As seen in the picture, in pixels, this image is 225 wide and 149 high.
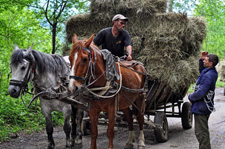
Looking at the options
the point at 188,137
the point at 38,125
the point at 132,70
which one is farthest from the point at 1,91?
the point at 188,137

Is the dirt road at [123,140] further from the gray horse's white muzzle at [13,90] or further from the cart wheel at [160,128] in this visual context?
the gray horse's white muzzle at [13,90]

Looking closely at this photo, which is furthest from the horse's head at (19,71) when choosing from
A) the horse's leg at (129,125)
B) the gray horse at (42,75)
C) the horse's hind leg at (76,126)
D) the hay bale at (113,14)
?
the hay bale at (113,14)

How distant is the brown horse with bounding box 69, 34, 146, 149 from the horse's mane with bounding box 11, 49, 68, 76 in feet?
3.57

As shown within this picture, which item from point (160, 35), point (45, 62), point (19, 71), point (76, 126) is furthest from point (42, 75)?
point (160, 35)

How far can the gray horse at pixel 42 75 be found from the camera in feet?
14.4

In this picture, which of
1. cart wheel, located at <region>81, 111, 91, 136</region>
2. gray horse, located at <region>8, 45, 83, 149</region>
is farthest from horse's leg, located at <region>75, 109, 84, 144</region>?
cart wheel, located at <region>81, 111, 91, 136</region>

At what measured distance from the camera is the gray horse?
14.4ft

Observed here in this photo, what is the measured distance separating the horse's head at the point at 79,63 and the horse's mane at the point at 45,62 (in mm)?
1214

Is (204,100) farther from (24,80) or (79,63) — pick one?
(24,80)

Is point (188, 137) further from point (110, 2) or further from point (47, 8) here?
point (47, 8)

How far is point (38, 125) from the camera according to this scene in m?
7.77

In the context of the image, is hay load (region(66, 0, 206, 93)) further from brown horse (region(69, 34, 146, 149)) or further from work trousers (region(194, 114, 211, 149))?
work trousers (region(194, 114, 211, 149))

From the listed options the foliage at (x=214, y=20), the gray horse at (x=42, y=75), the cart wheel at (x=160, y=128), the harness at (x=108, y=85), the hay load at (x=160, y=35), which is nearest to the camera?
the harness at (x=108, y=85)

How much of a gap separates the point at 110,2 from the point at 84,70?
174 inches
